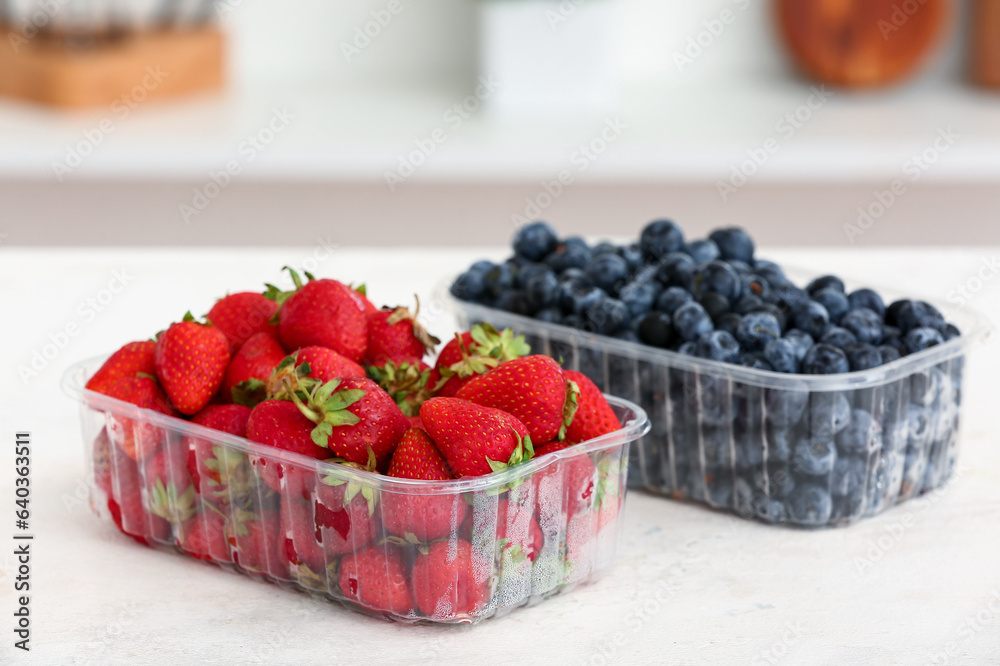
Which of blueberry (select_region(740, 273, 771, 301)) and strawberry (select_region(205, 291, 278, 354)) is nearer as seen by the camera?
strawberry (select_region(205, 291, 278, 354))

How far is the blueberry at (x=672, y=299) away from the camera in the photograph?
1.03m

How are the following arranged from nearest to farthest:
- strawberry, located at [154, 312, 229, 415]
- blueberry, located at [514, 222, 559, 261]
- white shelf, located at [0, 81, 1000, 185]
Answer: strawberry, located at [154, 312, 229, 415], blueberry, located at [514, 222, 559, 261], white shelf, located at [0, 81, 1000, 185]

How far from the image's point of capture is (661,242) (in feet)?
3.78

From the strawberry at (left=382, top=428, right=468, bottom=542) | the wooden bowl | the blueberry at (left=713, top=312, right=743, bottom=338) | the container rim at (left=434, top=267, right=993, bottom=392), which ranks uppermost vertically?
the wooden bowl

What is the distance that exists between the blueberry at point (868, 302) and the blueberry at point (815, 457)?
0.52 ft

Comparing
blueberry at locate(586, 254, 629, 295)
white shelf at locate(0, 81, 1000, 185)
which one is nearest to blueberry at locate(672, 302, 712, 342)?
blueberry at locate(586, 254, 629, 295)

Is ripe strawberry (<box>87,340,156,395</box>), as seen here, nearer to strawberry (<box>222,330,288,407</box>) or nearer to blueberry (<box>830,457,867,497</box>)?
strawberry (<box>222,330,288,407</box>)

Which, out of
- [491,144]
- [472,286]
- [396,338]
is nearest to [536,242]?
[472,286]

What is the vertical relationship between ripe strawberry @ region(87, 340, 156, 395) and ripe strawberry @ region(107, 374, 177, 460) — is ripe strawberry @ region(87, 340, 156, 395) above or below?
above

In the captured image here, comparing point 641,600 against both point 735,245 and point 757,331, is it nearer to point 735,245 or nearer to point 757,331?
point 757,331

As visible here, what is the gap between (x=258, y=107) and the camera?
8.73 ft

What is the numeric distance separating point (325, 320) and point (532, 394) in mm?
180

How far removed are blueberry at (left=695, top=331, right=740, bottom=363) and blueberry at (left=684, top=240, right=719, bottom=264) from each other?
6.5 inches

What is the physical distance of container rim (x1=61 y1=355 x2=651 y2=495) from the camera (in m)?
0.76
